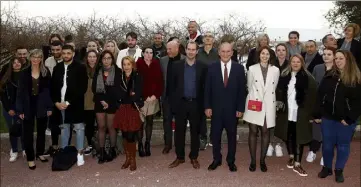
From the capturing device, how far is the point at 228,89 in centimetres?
538

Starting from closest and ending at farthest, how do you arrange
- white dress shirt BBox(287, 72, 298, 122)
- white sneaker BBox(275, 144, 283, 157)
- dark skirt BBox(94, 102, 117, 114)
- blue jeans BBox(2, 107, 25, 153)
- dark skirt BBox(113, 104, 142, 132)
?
white dress shirt BBox(287, 72, 298, 122)
dark skirt BBox(113, 104, 142, 132)
dark skirt BBox(94, 102, 117, 114)
blue jeans BBox(2, 107, 25, 153)
white sneaker BBox(275, 144, 283, 157)

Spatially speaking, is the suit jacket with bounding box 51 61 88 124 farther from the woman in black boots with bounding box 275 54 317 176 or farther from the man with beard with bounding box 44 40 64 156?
the woman in black boots with bounding box 275 54 317 176

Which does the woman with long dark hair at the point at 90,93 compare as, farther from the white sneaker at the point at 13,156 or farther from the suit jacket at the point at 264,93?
the suit jacket at the point at 264,93

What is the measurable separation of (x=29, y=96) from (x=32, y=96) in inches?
1.8

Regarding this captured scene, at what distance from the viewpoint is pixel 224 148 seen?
7117 mm

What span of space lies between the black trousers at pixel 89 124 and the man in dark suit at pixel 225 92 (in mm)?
2051

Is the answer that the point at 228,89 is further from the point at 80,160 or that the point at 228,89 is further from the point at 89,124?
the point at 80,160

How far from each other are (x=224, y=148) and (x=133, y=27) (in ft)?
22.9

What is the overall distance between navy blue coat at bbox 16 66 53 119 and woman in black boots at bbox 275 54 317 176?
11.8ft

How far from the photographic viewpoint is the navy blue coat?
5641mm

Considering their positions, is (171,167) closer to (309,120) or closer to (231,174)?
(231,174)

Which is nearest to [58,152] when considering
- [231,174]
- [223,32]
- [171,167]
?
[171,167]

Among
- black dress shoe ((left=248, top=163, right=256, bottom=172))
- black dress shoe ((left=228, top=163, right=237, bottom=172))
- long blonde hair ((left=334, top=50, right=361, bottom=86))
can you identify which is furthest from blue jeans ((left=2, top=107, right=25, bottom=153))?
long blonde hair ((left=334, top=50, right=361, bottom=86))

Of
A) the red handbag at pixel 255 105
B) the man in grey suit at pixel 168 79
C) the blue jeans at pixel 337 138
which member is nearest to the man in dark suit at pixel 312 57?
the blue jeans at pixel 337 138
